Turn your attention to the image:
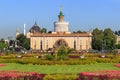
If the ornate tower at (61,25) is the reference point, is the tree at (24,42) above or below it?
below

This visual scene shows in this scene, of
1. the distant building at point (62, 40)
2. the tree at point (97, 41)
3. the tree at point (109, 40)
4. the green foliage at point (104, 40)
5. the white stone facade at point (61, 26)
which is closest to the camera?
the green foliage at point (104, 40)

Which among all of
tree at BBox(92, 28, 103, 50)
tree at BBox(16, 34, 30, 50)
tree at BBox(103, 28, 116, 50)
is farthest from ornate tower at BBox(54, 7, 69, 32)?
tree at BBox(103, 28, 116, 50)

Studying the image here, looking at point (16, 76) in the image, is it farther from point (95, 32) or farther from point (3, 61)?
point (95, 32)

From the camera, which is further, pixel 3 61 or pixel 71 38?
pixel 71 38

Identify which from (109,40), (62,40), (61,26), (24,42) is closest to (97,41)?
(109,40)

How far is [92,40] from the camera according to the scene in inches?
3002

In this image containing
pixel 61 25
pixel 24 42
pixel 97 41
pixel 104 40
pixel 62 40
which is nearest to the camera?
pixel 104 40

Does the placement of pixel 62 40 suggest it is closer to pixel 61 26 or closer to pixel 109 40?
pixel 61 26

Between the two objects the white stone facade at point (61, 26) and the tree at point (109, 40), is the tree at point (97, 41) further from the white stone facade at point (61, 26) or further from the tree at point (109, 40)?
the white stone facade at point (61, 26)

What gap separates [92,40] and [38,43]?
11396 mm

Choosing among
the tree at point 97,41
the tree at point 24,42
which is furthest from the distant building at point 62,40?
the tree at point 24,42

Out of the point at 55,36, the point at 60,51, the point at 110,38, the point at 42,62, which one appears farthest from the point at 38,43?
the point at 42,62

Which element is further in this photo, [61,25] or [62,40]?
[61,25]

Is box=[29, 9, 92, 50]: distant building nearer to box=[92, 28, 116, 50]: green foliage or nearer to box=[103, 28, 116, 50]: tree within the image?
box=[92, 28, 116, 50]: green foliage
